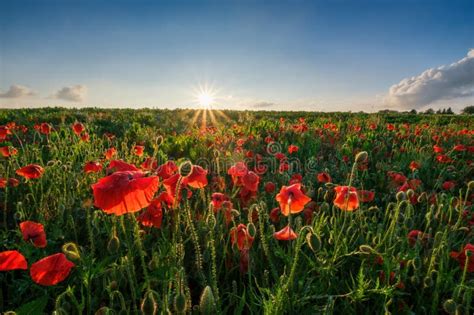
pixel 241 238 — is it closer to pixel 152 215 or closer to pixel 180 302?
pixel 152 215

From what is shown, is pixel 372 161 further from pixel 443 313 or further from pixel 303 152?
pixel 443 313

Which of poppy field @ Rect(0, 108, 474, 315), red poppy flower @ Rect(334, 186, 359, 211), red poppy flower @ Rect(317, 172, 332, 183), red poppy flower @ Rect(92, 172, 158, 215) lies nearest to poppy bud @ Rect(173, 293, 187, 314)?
poppy field @ Rect(0, 108, 474, 315)

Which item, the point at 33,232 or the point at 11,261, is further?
the point at 33,232

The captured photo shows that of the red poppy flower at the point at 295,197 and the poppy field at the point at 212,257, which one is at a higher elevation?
the red poppy flower at the point at 295,197

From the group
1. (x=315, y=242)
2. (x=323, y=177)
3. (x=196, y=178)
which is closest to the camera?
(x=315, y=242)

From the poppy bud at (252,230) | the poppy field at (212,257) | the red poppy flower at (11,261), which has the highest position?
the red poppy flower at (11,261)

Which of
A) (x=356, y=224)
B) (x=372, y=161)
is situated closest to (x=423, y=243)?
(x=356, y=224)

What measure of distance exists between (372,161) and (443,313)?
339 centimetres

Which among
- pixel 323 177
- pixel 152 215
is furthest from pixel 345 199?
pixel 152 215

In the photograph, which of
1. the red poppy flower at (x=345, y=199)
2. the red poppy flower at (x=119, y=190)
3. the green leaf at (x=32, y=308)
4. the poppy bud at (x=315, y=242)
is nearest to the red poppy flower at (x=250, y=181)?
the red poppy flower at (x=345, y=199)

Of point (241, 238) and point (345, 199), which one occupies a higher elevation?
point (345, 199)

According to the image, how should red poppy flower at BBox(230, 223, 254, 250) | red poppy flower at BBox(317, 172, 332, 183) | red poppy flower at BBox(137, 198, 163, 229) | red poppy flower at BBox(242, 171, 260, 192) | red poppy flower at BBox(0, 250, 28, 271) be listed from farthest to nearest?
red poppy flower at BBox(317, 172, 332, 183)
red poppy flower at BBox(242, 171, 260, 192)
red poppy flower at BBox(137, 198, 163, 229)
red poppy flower at BBox(230, 223, 254, 250)
red poppy flower at BBox(0, 250, 28, 271)

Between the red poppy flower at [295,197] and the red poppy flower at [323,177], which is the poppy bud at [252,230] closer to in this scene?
the red poppy flower at [295,197]

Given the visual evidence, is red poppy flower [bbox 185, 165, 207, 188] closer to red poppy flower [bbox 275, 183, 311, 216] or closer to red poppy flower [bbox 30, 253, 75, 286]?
red poppy flower [bbox 275, 183, 311, 216]
